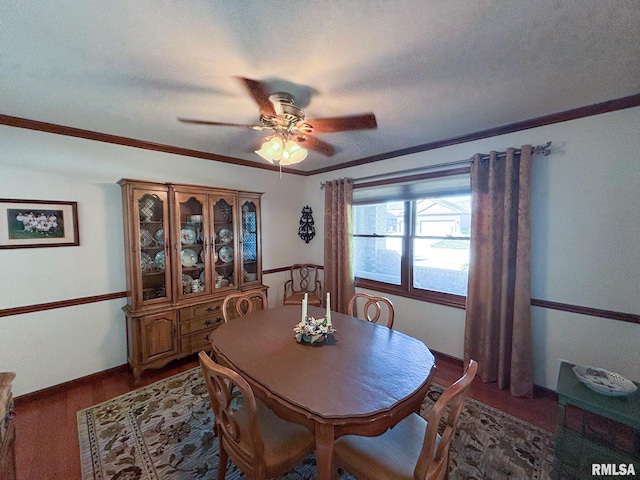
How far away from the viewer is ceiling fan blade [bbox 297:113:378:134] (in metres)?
2.13

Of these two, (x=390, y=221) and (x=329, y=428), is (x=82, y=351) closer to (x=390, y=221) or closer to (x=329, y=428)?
(x=329, y=428)

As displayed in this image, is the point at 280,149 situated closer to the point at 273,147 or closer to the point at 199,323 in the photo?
the point at 273,147

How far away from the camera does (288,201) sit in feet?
13.7

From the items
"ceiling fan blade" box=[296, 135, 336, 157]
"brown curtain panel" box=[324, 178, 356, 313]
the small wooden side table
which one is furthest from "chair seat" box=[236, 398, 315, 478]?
"brown curtain panel" box=[324, 178, 356, 313]

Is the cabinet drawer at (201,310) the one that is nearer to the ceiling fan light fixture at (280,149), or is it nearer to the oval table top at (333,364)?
the oval table top at (333,364)

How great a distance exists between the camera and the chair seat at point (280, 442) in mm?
1261

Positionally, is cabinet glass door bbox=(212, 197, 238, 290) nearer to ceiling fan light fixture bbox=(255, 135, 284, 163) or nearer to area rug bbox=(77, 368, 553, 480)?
area rug bbox=(77, 368, 553, 480)

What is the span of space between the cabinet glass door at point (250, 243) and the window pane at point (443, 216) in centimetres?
205

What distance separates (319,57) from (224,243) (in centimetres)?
237

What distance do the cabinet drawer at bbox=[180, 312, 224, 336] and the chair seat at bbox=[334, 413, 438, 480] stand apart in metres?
2.14

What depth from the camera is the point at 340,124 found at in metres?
2.29

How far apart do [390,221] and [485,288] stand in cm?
133

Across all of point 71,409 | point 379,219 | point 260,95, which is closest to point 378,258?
point 379,219

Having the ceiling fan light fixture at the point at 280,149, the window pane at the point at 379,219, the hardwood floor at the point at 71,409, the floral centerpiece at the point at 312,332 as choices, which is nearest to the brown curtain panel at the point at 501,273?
the hardwood floor at the point at 71,409
